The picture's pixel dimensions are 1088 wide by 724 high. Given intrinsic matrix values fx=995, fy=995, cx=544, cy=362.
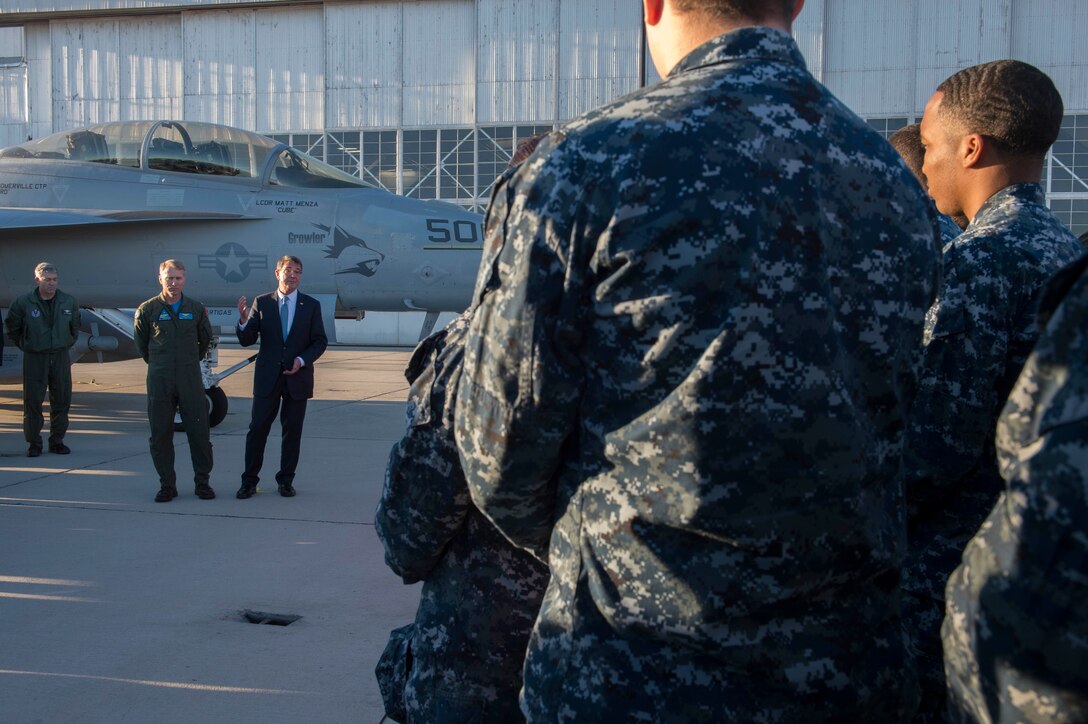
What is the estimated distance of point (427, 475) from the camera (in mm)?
2043

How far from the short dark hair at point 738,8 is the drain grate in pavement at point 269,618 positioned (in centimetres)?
376

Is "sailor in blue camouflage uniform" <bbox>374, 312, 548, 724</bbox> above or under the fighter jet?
under

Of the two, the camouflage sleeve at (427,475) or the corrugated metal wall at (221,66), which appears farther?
the corrugated metal wall at (221,66)

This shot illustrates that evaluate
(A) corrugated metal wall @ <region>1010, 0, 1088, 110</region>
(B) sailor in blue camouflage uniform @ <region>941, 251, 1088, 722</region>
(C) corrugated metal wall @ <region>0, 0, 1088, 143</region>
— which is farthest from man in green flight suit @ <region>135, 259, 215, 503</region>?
(A) corrugated metal wall @ <region>1010, 0, 1088, 110</region>

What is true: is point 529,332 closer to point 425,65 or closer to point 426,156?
point 426,156

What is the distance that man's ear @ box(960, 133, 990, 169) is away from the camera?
95.3 inches

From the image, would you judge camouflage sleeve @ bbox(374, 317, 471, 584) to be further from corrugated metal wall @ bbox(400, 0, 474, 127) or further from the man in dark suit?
corrugated metal wall @ bbox(400, 0, 474, 127)

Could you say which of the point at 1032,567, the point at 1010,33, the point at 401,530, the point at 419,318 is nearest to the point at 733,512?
the point at 1032,567

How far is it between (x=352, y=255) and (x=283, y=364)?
8.38ft

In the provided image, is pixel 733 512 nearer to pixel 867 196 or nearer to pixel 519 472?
pixel 519 472

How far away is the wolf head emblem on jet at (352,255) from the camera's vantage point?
32.1 feet

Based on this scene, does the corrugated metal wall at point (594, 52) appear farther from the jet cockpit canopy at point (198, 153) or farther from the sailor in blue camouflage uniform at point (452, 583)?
the sailor in blue camouflage uniform at point (452, 583)

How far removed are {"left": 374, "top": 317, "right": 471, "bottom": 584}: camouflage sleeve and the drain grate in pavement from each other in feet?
8.99

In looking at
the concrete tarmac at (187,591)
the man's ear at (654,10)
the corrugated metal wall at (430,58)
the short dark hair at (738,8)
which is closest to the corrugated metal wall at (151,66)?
the corrugated metal wall at (430,58)
